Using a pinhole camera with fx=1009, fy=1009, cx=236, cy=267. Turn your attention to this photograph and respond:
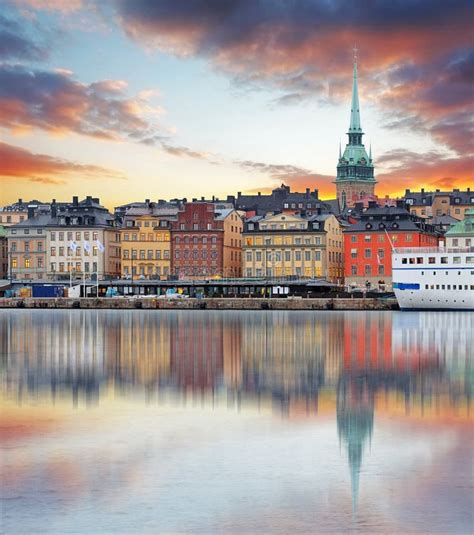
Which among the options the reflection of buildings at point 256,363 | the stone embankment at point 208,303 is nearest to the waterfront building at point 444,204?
the stone embankment at point 208,303

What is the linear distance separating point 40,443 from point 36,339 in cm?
2861

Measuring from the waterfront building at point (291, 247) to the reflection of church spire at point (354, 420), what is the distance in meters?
93.9

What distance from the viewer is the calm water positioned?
12.6m

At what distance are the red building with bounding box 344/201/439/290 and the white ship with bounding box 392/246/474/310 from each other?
89.2 feet

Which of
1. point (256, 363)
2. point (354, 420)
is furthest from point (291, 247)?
point (354, 420)

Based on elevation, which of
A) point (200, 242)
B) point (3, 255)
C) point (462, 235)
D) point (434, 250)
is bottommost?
point (3, 255)

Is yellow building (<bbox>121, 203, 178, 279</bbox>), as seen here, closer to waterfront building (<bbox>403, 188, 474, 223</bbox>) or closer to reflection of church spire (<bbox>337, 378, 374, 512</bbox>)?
waterfront building (<bbox>403, 188, 474, 223</bbox>)

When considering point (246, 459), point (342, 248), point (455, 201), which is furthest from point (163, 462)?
point (455, 201)

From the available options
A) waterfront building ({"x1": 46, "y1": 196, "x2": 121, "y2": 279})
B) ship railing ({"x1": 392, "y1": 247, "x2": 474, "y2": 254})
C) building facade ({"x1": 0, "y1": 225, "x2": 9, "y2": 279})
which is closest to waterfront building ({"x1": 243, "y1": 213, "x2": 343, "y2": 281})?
waterfront building ({"x1": 46, "y1": 196, "x2": 121, "y2": 279})

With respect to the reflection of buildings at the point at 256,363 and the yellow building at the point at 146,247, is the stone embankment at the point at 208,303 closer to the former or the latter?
the yellow building at the point at 146,247

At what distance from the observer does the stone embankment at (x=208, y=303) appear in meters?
96.8

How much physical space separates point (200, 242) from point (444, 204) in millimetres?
60770

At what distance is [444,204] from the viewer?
554ft

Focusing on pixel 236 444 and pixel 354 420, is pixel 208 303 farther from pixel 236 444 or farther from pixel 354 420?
pixel 236 444
